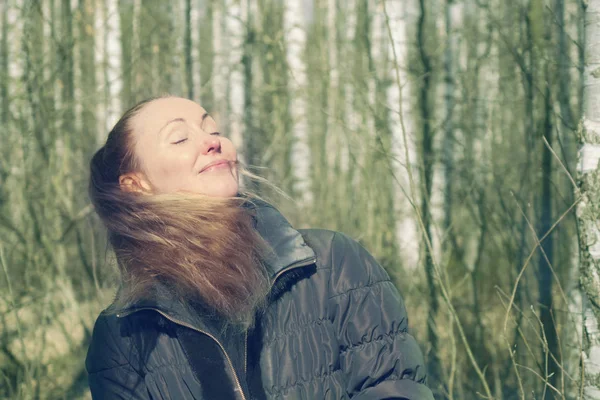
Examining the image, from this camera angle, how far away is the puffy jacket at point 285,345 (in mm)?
1566

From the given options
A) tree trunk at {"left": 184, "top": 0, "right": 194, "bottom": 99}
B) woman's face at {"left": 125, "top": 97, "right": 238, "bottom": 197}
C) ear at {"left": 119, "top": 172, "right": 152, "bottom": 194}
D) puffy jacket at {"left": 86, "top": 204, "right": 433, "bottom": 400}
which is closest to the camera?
puffy jacket at {"left": 86, "top": 204, "right": 433, "bottom": 400}

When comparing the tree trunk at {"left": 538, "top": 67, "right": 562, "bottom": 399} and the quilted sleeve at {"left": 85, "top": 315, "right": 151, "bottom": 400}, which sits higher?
the quilted sleeve at {"left": 85, "top": 315, "right": 151, "bottom": 400}

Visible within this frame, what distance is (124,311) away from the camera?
1591mm

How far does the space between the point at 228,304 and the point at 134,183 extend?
1.70 feet

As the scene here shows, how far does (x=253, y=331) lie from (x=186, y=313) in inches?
6.4

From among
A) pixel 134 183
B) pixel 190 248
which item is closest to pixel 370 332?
pixel 190 248

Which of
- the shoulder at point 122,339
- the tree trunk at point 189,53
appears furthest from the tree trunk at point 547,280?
the tree trunk at point 189,53

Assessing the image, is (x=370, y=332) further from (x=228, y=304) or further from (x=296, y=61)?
(x=296, y=61)

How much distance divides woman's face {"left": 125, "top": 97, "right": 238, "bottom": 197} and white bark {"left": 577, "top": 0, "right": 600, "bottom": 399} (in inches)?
46.1

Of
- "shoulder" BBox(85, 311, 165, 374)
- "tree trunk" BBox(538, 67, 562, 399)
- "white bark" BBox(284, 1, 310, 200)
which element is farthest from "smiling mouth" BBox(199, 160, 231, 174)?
"white bark" BBox(284, 1, 310, 200)

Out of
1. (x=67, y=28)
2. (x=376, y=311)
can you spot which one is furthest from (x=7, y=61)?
(x=376, y=311)

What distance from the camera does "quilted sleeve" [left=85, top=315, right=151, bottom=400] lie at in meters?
1.59

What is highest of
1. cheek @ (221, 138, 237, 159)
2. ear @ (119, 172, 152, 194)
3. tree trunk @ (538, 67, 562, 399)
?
cheek @ (221, 138, 237, 159)

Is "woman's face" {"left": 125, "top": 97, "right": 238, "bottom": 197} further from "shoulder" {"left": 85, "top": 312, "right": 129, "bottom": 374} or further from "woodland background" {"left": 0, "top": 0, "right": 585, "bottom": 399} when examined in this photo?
"woodland background" {"left": 0, "top": 0, "right": 585, "bottom": 399}
